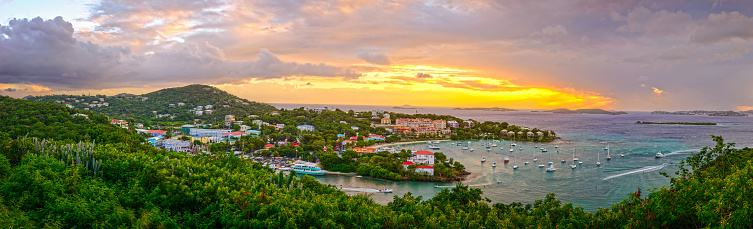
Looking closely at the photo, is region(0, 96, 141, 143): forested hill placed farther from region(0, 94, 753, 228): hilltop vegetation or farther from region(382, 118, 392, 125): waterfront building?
region(382, 118, 392, 125): waterfront building

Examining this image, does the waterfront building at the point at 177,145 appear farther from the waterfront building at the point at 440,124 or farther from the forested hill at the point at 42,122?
the waterfront building at the point at 440,124

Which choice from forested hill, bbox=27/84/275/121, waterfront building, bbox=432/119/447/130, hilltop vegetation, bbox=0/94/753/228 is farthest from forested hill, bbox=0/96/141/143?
waterfront building, bbox=432/119/447/130

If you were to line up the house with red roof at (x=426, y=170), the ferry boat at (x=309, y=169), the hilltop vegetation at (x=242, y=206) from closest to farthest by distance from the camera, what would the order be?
the hilltop vegetation at (x=242, y=206), the house with red roof at (x=426, y=170), the ferry boat at (x=309, y=169)

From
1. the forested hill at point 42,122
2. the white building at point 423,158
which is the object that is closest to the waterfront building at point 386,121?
the white building at point 423,158

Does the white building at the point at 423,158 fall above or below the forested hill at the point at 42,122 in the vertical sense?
below

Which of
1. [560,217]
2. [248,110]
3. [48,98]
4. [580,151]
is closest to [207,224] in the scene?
[560,217]

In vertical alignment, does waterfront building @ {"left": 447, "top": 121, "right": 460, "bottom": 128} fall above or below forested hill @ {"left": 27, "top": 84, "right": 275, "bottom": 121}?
below

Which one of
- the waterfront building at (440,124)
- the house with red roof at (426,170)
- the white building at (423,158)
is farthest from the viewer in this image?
the waterfront building at (440,124)

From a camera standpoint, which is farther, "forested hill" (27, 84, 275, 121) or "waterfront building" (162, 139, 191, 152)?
"forested hill" (27, 84, 275, 121)

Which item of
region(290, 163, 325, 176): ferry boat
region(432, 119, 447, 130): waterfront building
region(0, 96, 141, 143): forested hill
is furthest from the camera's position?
region(432, 119, 447, 130): waterfront building

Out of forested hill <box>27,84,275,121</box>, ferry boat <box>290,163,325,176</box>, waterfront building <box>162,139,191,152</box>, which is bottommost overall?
ferry boat <box>290,163,325,176</box>

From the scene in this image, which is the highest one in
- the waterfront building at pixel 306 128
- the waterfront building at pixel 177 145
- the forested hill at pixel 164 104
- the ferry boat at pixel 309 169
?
the forested hill at pixel 164 104
